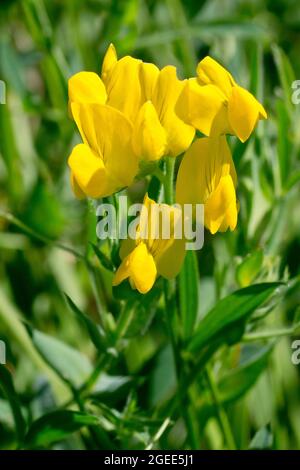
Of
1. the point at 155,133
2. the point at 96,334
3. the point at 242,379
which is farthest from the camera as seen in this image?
the point at 242,379

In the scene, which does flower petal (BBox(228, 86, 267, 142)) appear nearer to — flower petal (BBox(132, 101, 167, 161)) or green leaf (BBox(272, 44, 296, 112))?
flower petal (BBox(132, 101, 167, 161))

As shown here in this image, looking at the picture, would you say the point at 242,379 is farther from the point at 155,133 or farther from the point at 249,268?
the point at 155,133

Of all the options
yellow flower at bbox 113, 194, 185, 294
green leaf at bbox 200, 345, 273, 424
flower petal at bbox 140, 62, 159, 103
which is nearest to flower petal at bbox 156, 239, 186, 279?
yellow flower at bbox 113, 194, 185, 294

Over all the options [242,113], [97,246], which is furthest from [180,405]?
[242,113]

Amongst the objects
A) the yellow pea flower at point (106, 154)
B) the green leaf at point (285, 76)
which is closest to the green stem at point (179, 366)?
the yellow pea flower at point (106, 154)

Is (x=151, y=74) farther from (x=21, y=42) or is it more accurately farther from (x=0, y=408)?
(x=21, y=42)

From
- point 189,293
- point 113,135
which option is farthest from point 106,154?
point 189,293
